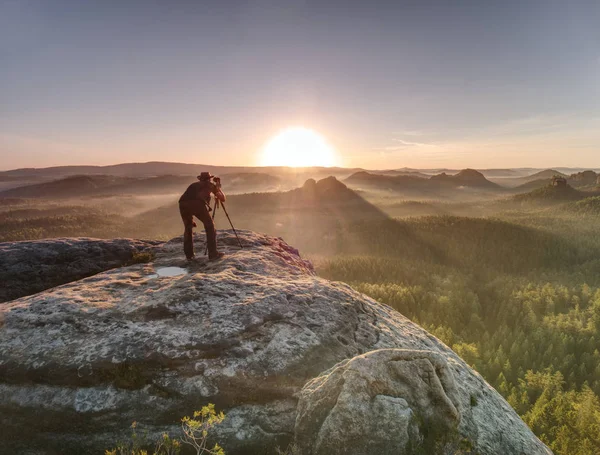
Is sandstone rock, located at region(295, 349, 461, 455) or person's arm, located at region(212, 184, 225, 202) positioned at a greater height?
person's arm, located at region(212, 184, 225, 202)

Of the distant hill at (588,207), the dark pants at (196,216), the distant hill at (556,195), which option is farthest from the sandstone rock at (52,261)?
the distant hill at (556,195)

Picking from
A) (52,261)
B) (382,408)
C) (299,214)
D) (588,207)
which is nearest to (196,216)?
(52,261)

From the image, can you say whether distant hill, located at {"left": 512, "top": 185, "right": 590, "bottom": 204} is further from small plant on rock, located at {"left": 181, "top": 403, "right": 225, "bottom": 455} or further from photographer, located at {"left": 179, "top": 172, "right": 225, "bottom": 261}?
small plant on rock, located at {"left": 181, "top": 403, "right": 225, "bottom": 455}

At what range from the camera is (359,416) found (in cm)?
496

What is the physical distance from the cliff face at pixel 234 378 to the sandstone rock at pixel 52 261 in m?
3.09

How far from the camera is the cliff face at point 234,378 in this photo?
5266 millimetres

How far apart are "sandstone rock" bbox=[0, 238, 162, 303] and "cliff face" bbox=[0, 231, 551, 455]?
3089 mm

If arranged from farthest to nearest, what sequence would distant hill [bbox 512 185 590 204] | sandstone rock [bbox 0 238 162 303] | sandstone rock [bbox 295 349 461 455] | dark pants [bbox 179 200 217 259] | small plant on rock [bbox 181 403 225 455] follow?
distant hill [bbox 512 185 590 204] < dark pants [bbox 179 200 217 259] < sandstone rock [bbox 0 238 162 303] < sandstone rock [bbox 295 349 461 455] < small plant on rock [bbox 181 403 225 455]

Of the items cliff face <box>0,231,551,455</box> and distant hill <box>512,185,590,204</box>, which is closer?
cliff face <box>0,231,551,455</box>

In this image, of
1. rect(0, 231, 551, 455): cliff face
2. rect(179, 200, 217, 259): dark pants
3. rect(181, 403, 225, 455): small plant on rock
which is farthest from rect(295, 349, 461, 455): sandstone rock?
rect(179, 200, 217, 259): dark pants

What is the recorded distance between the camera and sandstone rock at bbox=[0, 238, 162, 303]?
1108 cm

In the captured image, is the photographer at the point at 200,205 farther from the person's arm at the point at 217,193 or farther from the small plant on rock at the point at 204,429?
the small plant on rock at the point at 204,429

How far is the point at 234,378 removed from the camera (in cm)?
658

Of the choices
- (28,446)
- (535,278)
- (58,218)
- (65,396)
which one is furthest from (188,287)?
(58,218)
